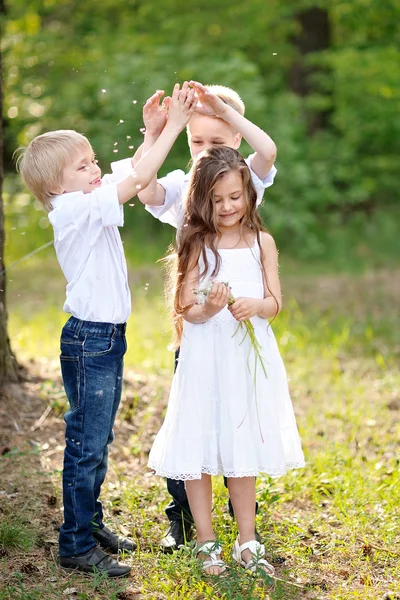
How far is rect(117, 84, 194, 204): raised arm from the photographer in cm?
290

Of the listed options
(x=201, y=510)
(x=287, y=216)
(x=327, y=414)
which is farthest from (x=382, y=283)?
(x=201, y=510)

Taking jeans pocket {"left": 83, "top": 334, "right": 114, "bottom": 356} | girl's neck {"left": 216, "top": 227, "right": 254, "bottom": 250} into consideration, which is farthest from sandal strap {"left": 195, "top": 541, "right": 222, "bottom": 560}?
girl's neck {"left": 216, "top": 227, "right": 254, "bottom": 250}

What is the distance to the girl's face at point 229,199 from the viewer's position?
3.02 m

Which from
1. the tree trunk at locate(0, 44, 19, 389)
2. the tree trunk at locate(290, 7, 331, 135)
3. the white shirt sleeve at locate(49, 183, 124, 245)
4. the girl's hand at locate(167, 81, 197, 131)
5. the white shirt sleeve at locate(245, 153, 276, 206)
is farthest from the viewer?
the tree trunk at locate(290, 7, 331, 135)

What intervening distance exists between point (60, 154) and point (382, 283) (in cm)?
680

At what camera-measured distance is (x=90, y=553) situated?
10.3 feet

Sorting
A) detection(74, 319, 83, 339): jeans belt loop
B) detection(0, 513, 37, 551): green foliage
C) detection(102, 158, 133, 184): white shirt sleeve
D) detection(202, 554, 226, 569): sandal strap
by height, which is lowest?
detection(202, 554, 226, 569): sandal strap

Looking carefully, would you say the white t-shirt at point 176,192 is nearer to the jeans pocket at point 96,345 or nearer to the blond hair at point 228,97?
the blond hair at point 228,97

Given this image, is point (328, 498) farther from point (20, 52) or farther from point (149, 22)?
point (149, 22)

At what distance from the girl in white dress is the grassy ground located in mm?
240

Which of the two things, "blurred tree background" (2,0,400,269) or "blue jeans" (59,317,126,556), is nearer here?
"blue jeans" (59,317,126,556)

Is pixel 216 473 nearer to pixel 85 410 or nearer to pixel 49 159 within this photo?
pixel 85 410

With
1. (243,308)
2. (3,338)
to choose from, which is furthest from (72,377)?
(3,338)

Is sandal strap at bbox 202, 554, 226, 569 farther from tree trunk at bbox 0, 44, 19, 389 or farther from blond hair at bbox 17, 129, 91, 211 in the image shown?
tree trunk at bbox 0, 44, 19, 389
